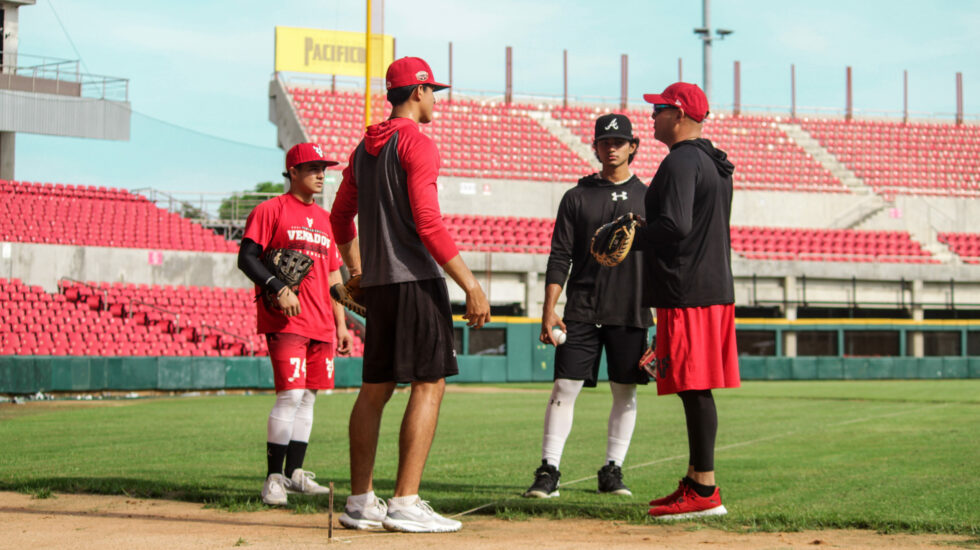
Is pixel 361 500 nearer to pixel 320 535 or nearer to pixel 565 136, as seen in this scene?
pixel 320 535

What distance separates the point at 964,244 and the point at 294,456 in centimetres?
3486

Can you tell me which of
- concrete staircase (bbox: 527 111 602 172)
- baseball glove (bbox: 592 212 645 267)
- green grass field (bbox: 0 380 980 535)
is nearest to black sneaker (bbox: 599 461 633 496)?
green grass field (bbox: 0 380 980 535)

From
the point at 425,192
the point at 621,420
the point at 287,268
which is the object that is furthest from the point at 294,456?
the point at 425,192

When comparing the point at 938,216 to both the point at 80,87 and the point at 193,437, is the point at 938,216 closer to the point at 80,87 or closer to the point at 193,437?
the point at 80,87

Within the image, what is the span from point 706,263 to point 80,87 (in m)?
33.0

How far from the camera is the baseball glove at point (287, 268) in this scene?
18.9 ft

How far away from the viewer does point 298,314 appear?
5.64 meters

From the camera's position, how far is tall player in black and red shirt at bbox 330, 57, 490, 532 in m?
4.40

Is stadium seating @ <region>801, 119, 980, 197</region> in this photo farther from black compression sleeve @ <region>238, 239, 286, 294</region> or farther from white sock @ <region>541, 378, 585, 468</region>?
black compression sleeve @ <region>238, 239, 286, 294</region>

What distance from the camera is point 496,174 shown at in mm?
35344

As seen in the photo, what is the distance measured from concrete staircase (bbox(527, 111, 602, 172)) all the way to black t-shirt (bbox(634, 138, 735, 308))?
32838 millimetres

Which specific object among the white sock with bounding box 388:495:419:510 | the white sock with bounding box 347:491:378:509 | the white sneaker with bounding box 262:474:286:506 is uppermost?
the white sock with bounding box 388:495:419:510

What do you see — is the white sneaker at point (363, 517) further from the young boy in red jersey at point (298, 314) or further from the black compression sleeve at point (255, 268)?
the black compression sleeve at point (255, 268)

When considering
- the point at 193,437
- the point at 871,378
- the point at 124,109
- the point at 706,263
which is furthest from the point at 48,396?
the point at 871,378
